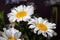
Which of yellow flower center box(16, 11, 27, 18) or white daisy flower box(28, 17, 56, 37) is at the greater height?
yellow flower center box(16, 11, 27, 18)

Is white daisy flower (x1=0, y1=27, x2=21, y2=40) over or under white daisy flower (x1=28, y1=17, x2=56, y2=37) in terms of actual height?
under

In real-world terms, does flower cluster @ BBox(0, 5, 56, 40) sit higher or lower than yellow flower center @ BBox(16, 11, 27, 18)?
lower

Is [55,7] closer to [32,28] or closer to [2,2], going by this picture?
[2,2]

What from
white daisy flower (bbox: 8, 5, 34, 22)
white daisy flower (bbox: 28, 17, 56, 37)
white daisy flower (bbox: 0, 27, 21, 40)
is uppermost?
white daisy flower (bbox: 8, 5, 34, 22)

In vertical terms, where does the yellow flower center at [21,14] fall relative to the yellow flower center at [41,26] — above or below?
above

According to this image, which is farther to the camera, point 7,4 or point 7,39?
point 7,4

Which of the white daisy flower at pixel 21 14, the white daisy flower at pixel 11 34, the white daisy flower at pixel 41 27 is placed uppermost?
the white daisy flower at pixel 21 14

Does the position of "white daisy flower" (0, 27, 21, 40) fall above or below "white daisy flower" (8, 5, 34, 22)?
below

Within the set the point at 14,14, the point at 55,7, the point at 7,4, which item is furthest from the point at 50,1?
the point at 14,14

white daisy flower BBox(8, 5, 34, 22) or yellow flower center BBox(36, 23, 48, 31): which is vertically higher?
white daisy flower BBox(8, 5, 34, 22)

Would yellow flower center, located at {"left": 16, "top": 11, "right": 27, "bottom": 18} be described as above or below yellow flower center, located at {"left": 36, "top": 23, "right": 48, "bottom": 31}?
above

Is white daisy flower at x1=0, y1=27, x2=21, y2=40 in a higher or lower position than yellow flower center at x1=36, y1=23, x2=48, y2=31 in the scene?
lower
